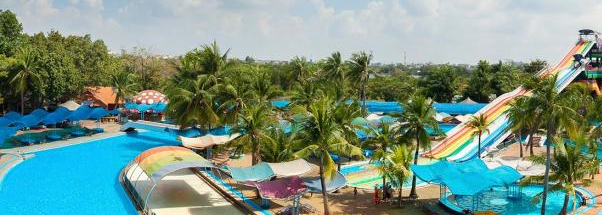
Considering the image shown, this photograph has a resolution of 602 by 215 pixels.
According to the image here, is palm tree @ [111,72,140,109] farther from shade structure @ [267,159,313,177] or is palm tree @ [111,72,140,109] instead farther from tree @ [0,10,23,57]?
shade structure @ [267,159,313,177]

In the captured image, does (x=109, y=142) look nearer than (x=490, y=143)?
No

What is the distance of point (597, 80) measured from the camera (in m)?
52.5

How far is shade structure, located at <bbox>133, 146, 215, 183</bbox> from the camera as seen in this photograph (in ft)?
66.4

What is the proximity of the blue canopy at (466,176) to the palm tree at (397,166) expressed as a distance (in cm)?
53

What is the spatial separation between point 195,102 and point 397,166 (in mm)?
16420

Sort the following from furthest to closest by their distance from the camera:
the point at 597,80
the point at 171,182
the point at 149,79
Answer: the point at 149,79 → the point at 597,80 → the point at 171,182

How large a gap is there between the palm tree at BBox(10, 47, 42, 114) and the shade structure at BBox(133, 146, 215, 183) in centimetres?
2305

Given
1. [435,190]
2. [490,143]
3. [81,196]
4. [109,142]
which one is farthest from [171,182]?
[490,143]

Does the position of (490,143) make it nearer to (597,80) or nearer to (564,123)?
(564,123)

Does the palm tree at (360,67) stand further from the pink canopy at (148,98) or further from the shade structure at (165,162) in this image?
the shade structure at (165,162)

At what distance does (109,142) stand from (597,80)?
47.7 metres

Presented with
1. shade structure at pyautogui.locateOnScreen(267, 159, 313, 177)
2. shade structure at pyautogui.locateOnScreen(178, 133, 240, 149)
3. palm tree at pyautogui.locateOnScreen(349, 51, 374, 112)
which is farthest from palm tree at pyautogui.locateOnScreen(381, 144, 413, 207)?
palm tree at pyautogui.locateOnScreen(349, 51, 374, 112)

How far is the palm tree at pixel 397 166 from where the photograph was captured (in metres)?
19.8

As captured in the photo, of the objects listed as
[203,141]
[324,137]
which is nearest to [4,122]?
[203,141]
